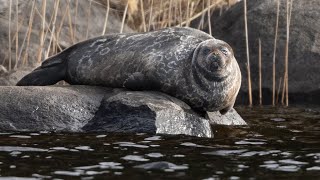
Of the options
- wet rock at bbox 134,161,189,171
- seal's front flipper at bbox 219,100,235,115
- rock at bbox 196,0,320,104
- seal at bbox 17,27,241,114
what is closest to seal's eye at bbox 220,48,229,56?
seal at bbox 17,27,241,114

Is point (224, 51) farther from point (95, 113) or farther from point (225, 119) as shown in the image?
point (95, 113)

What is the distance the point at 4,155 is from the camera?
577 cm

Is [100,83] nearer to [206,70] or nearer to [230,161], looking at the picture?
[206,70]

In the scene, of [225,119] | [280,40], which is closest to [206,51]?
[225,119]

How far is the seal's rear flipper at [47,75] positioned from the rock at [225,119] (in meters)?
1.55

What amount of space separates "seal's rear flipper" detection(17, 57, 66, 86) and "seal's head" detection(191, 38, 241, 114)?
1428 millimetres

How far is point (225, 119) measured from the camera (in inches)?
318

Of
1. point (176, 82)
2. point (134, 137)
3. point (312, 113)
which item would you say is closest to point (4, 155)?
point (134, 137)

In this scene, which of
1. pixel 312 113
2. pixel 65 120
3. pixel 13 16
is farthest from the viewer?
pixel 13 16

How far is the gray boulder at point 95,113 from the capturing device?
7043mm

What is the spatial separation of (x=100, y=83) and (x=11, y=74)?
1.39 meters

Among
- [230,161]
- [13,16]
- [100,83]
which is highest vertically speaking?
[13,16]

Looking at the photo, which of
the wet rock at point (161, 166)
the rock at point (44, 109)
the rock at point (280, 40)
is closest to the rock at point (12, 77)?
the rock at point (44, 109)

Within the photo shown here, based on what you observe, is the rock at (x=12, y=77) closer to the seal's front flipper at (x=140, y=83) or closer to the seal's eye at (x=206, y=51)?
the seal's front flipper at (x=140, y=83)
